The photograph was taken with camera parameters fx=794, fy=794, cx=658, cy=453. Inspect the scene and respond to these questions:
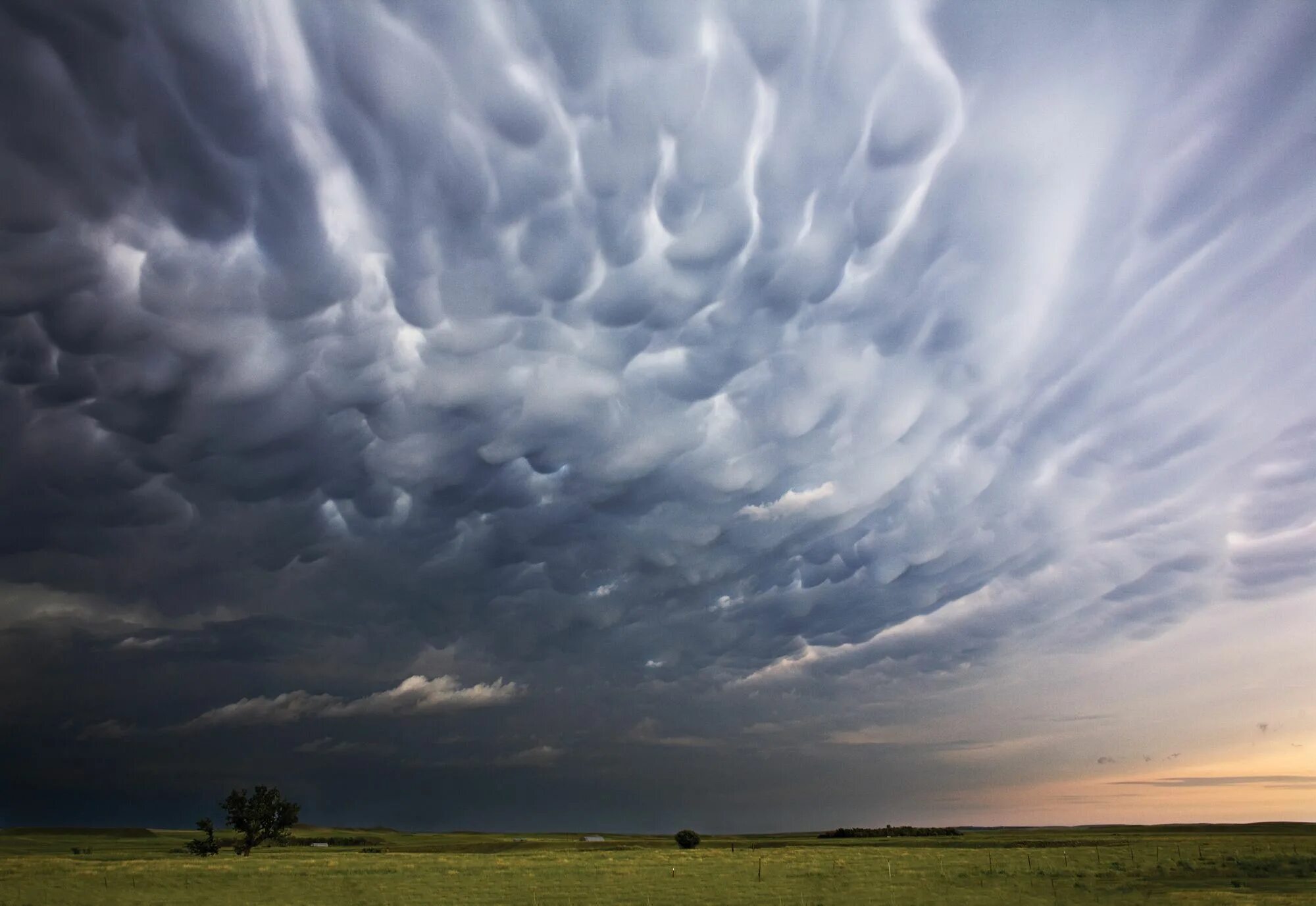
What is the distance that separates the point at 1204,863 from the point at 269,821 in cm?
13222

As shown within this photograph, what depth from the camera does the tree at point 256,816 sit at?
129625 millimetres

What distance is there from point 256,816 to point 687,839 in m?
76.1

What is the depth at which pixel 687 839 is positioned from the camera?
151750 millimetres

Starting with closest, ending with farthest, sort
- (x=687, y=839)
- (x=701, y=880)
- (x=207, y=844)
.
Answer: (x=701, y=880) < (x=207, y=844) < (x=687, y=839)

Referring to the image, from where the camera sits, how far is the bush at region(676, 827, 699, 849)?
492 ft

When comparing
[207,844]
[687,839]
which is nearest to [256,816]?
[207,844]

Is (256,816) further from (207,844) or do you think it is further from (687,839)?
(687,839)

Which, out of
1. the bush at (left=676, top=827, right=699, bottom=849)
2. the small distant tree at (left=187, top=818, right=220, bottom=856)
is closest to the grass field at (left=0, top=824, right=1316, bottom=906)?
the small distant tree at (left=187, top=818, right=220, bottom=856)

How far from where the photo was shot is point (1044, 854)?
92312 millimetres

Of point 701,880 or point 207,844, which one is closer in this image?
point 701,880

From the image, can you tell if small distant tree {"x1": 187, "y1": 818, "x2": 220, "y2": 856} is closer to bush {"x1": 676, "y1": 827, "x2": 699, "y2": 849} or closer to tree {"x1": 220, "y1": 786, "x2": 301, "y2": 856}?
tree {"x1": 220, "y1": 786, "x2": 301, "y2": 856}

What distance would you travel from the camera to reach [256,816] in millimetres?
130750

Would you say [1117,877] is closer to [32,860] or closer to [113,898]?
[113,898]

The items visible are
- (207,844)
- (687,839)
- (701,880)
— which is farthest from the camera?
(687,839)
